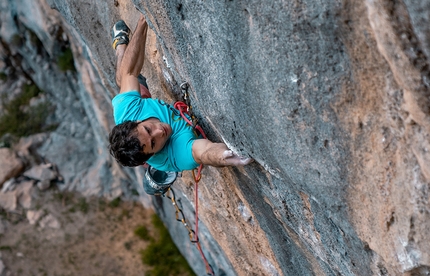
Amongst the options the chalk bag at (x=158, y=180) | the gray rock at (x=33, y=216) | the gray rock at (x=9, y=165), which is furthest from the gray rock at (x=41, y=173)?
the chalk bag at (x=158, y=180)

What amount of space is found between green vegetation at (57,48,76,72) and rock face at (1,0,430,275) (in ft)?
16.2

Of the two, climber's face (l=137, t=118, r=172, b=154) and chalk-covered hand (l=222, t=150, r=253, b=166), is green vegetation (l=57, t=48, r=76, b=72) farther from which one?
chalk-covered hand (l=222, t=150, r=253, b=166)

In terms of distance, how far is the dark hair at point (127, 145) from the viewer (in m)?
2.24

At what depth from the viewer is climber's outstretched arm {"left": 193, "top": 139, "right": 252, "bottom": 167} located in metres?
2.13

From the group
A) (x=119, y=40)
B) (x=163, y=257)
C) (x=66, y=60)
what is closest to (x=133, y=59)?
(x=119, y=40)

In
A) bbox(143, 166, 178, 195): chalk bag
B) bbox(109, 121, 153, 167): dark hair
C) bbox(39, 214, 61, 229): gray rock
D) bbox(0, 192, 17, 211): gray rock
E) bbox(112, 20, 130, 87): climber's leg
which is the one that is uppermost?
bbox(112, 20, 130, 87): climber's leg

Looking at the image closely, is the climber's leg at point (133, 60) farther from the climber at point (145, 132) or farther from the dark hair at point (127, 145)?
the dark hair at point (127, 145)

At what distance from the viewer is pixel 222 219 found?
11.5ft

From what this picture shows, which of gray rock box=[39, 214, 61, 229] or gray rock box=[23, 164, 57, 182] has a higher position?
gray rock box=[23, 164, 57, 182]

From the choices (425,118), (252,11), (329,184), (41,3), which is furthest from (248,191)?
(41,3)

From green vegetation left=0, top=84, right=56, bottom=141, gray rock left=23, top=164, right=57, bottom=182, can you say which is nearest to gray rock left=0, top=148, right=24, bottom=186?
gray rock left=23, top=164, right=57, bottom=182

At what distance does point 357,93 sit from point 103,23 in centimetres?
258

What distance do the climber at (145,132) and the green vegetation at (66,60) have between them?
4.79m

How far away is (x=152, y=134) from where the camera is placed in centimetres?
230
